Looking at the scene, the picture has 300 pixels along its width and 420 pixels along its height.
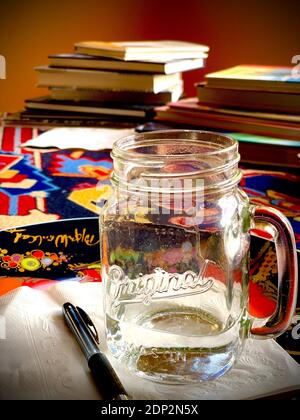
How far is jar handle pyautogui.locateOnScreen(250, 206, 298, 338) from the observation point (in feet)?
1.63

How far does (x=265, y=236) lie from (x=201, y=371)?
33 cm

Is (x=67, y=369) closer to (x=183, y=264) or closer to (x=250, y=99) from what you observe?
(x=183, y=264)

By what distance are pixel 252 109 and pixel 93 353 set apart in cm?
85

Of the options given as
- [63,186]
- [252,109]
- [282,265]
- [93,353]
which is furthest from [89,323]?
[252,109]

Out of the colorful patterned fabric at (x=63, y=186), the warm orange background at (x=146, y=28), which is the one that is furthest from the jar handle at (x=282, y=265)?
the warm orange background at (x=146, y=28)

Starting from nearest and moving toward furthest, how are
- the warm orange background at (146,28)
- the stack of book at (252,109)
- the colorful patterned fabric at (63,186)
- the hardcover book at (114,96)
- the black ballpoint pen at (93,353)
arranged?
the black ballpoint pen at (93,353) → the colorful patterned fabric at (63,186) → the stack of book at (252,109) → the hardcover book at (114,96) → the warm orange background at (146,28)

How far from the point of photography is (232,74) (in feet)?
4.27

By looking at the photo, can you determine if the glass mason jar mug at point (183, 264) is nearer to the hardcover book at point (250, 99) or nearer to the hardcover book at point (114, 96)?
the hardcover book at point (250, 99)

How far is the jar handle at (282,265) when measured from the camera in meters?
0.50

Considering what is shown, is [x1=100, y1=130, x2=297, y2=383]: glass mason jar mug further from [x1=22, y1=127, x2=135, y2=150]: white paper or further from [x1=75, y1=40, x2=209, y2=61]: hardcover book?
[x1=75, y1=40, x2=209, y2=61]: hardcover book

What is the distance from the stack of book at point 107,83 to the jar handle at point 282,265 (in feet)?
3.39
